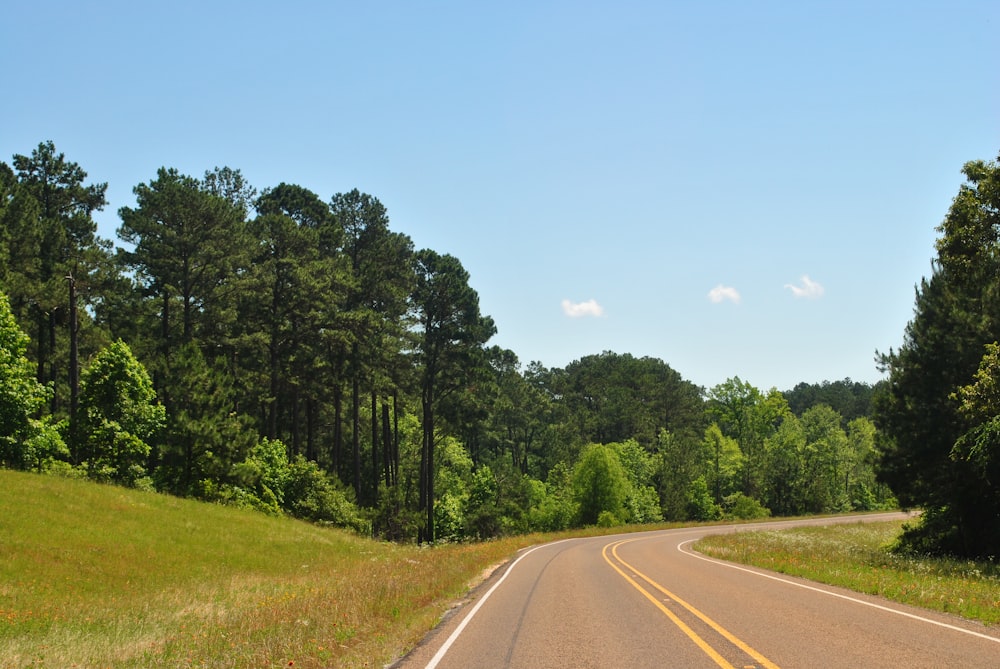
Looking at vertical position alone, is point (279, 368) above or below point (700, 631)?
above

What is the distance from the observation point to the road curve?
27.1 ft

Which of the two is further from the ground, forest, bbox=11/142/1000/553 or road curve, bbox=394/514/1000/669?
forest, bbox=11/142/1000/553

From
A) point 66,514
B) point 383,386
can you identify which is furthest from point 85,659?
point 383,386

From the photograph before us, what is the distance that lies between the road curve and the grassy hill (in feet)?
3.94

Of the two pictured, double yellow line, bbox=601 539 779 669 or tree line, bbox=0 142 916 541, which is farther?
tree line, bbox=0 142 916 541

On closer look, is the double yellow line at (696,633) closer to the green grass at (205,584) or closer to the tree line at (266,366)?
the green grass at (205,584)

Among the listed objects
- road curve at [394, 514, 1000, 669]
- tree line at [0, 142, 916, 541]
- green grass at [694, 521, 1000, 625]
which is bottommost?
green grass at [694, 521, 1000, 625]

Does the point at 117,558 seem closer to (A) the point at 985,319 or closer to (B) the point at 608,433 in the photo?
(A) the point at 985,319

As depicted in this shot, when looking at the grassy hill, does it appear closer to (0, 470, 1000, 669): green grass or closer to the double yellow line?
(0, 470, 1000, 669): green grass

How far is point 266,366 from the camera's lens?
53.2 m

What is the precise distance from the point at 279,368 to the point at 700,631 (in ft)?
152

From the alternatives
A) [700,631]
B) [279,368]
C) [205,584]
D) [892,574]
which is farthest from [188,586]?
[279,368]

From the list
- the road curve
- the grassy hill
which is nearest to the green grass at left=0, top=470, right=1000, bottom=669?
the grassy hill

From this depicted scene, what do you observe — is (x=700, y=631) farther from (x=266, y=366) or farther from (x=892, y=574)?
(x=266, y=366)
